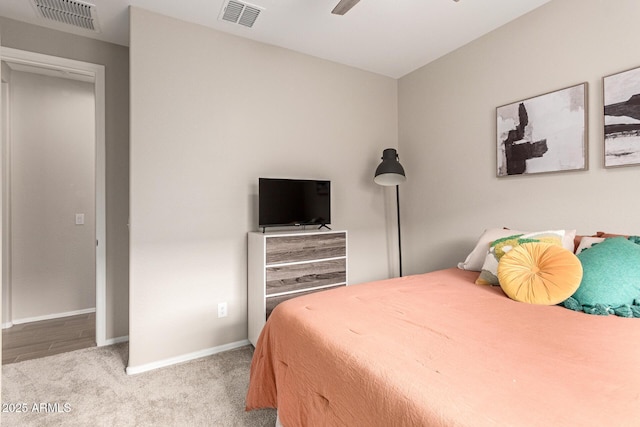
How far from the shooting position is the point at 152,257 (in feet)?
7.59

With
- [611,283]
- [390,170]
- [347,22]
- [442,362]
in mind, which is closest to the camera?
[442,362]

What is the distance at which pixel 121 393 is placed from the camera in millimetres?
1948

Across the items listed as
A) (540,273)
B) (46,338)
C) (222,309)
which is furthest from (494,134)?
(46,338)

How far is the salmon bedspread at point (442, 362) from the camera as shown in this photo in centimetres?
74

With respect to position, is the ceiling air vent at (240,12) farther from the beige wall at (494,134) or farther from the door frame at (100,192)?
the beige wall at (494,134)

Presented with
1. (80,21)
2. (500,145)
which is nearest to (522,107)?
(500,145)

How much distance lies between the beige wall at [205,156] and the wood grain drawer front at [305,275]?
15.4 inches

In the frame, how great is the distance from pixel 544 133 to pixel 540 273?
1238 mm

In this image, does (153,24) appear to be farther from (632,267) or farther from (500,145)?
(632,267)

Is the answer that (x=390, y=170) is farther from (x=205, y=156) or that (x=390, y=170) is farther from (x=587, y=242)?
(x=205, y=156)

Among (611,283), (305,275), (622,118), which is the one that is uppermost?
(622,118)

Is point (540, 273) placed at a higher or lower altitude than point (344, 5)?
lower

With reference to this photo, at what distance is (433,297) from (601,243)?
0.94 metres

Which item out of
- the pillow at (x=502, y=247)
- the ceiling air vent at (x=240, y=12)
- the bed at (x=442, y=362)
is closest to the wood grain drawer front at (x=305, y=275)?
the bed at (x=442, y=362)
